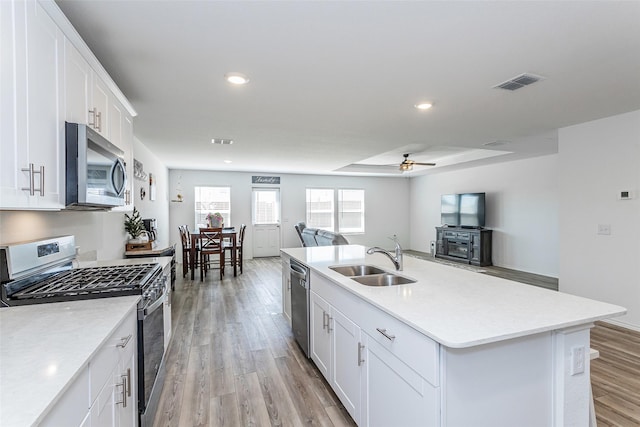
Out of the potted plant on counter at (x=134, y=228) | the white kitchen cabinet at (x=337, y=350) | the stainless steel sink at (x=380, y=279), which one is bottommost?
the white kitchen cabinet at (x=337, y=350)

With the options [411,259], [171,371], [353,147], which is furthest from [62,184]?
[353,147]

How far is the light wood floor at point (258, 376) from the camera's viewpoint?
82.6 inches

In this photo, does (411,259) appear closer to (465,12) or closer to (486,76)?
(486,76)

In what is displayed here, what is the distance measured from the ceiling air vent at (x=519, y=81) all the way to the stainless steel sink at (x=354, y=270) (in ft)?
6.19

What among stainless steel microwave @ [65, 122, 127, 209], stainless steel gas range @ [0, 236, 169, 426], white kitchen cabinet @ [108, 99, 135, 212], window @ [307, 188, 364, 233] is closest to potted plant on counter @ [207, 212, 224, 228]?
window @ [307, 188, 364, 233]

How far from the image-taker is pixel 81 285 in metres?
1.77

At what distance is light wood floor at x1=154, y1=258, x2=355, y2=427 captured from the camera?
6.90ft

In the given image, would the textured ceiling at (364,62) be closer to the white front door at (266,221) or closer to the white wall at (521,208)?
the white wall at (521,208)

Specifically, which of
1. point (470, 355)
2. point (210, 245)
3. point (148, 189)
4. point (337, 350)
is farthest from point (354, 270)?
point (210, 245)

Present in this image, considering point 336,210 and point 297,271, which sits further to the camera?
point 336,210

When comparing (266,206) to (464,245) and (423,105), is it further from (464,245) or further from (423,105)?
(423,105)

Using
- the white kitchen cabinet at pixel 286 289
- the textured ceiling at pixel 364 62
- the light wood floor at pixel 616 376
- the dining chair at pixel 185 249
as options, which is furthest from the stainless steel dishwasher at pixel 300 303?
the dining chair at pixel 185 249

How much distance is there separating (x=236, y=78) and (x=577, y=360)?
9.06 feet

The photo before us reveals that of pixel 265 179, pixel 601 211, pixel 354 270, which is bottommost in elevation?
pixel 354 270
